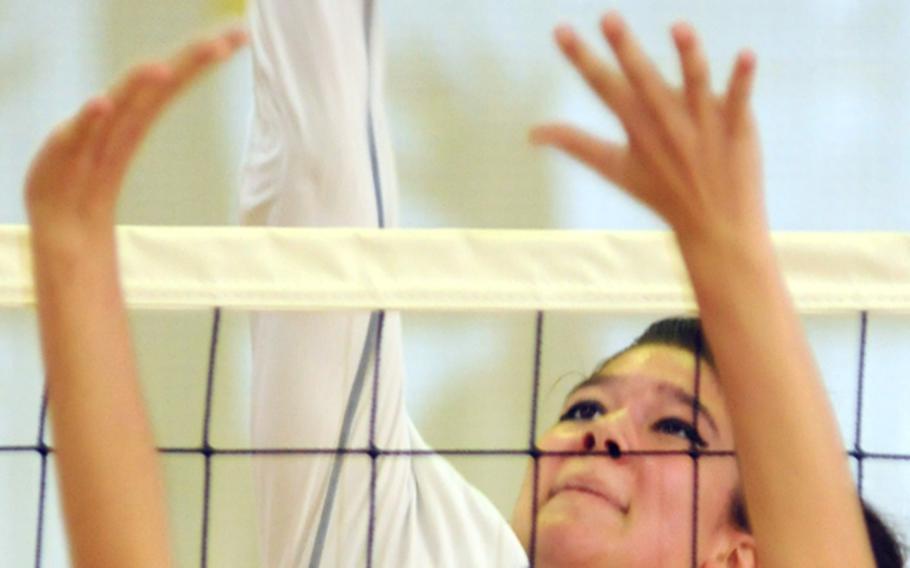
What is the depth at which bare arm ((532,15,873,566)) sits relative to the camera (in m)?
0.47

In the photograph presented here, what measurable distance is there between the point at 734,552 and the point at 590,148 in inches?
21.7

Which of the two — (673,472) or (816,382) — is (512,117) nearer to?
(673,472)

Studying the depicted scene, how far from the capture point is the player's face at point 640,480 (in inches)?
35.9

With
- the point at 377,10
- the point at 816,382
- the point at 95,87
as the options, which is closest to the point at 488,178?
the point at 95,87

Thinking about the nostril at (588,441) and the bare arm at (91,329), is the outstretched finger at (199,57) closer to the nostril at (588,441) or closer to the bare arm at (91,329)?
the bare arm at (91,329)

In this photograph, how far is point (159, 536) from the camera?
0.51m

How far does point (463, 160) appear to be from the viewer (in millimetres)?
1692

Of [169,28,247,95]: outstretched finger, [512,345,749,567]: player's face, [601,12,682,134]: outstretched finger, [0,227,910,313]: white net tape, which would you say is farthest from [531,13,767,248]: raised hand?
[512,345,749,567]: player's face

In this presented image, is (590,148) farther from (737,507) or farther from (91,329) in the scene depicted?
(737,507)

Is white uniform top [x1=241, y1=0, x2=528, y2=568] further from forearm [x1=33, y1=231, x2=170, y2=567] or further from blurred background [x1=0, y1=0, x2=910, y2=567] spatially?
blurred background [x1=0, y1=0, x2=910, y2=567]

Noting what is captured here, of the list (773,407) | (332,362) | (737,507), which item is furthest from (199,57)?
(737,507)

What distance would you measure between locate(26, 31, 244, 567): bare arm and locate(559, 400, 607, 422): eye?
0.50 metres

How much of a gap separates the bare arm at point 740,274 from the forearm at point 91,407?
0.57ft

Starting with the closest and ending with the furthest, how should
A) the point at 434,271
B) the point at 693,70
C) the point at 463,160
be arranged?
1. the point at 693,70
2. the point at 434,271
3. the point at 463,160
